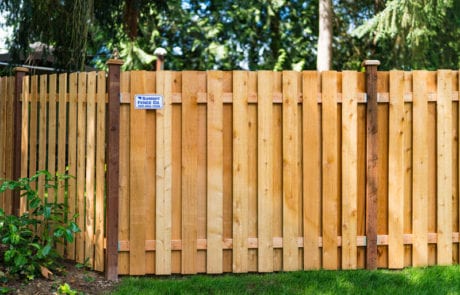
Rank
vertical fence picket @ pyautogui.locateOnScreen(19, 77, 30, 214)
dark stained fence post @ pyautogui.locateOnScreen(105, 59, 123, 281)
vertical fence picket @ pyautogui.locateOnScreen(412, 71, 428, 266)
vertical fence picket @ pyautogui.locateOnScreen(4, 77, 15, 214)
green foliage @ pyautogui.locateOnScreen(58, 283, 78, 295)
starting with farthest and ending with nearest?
vertical fence picket @ pyautogui.locateOnScreen(4, 77, 15, 214), vertical fence picket @ pyautogui.locateOnScreen(19, 77, 30, 214), vertical fence picket @ pyautogui.locateOnScreen(412, 71, 428, 266), dark stained fence post @ pyautogui.locateOnScreen(105, 59, 123, 281), green foliage @ pyautogui.locateOnScreen(58, 283, 78, 295)

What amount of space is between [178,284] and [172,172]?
1008 mm

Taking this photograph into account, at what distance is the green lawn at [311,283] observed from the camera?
14.9ft

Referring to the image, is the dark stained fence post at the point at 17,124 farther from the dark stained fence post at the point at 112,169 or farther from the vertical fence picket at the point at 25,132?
the dark stained fence post at the point at 112,169

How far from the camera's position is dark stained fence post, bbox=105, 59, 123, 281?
490cm

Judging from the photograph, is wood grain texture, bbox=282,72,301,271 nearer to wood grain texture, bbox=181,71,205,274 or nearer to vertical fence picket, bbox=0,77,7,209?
wood grain texture, bbox=181,71,205,274

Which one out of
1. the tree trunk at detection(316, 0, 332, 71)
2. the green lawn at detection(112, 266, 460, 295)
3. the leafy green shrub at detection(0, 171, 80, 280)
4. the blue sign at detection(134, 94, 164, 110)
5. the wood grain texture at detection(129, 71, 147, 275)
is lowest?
the green lawn at detection(112, 266, 460, 295)

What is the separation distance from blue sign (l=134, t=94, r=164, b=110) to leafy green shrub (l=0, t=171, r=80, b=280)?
3.15ft

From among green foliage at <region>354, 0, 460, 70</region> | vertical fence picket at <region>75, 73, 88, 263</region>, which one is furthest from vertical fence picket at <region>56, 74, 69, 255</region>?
green foliage at <region>354, 0, 460, 70</region>

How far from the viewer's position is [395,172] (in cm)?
520

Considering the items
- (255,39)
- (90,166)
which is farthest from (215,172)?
(255,39)

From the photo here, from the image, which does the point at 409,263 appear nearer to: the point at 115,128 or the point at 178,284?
the point at 178,284

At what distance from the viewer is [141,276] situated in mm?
5043

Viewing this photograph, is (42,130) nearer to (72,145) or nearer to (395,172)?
(72,145)

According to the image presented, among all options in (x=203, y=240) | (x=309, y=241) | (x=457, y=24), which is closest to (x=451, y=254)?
(x=309, y=241)
